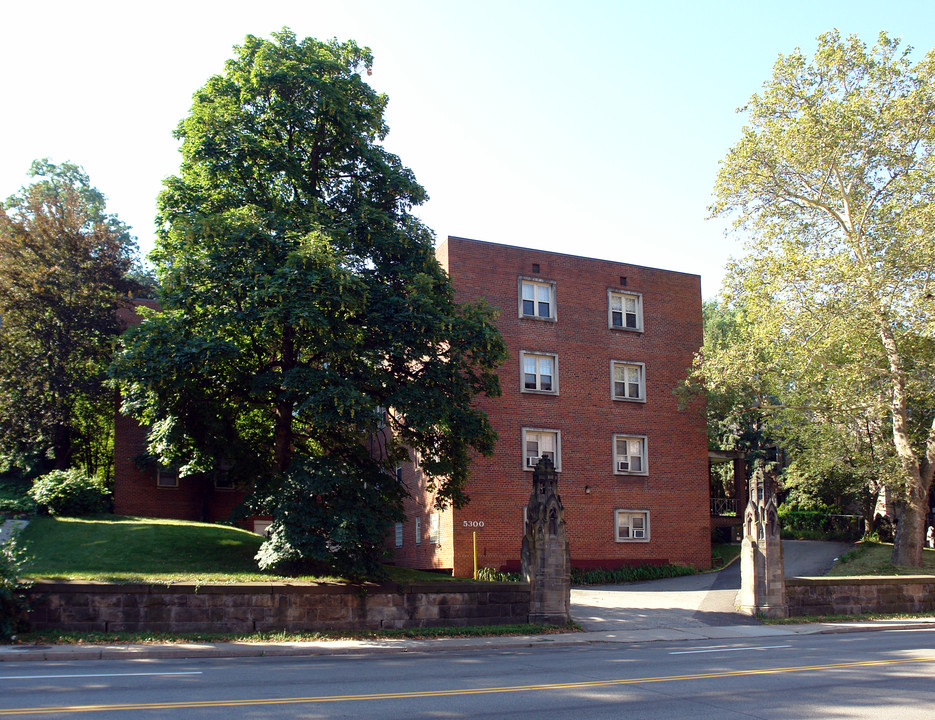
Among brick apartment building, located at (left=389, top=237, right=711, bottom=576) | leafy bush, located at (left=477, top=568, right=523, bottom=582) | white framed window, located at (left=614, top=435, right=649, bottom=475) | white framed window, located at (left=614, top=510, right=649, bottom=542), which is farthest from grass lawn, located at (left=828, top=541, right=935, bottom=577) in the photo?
leafy bush, located at (left=477, top=568, right=523, bottom=582)

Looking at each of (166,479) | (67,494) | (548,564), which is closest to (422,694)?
(548,564)

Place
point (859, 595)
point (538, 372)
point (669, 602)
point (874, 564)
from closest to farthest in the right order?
point (859, 595), point (669, 602), point (874, 564), point (538, 372)

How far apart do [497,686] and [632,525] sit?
76.6 feet

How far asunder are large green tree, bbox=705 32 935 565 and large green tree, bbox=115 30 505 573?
15267 mm

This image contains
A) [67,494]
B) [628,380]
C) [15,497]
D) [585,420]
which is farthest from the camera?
[628,380]

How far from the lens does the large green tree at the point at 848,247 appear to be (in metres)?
28.6

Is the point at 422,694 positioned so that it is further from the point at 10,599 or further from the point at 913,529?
the point at 913,529

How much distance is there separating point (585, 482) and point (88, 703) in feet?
82.4

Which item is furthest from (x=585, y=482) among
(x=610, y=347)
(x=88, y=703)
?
(x=88, y=703)

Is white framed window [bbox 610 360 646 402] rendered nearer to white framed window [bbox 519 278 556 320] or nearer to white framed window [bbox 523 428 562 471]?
white framed window [bbox 523 428 562 471]

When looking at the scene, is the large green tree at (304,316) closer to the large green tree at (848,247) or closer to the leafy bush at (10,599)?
the leafy bush at (10,599)

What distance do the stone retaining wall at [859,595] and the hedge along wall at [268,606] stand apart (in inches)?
348

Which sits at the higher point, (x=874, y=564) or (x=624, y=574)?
(x=874, y=564)

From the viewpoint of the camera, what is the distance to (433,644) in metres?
16.4
